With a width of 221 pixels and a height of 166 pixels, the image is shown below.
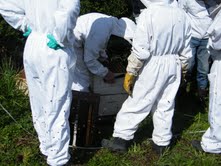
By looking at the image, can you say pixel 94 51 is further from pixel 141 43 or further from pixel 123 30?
pixel 141 43

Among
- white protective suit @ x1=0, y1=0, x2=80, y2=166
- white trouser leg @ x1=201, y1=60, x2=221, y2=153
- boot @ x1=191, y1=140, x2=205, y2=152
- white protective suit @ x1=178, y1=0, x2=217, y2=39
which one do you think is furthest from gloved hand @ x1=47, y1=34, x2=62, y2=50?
white protective suit @ x1=178, y1=0, x2=217, y2=39

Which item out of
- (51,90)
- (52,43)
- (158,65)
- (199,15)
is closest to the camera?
(52,43)

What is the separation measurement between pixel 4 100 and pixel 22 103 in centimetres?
21

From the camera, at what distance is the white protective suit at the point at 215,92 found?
438 centimetres

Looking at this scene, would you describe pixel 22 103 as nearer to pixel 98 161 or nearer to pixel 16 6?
pixel 98 161

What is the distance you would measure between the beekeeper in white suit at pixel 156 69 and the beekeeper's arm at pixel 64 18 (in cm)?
78

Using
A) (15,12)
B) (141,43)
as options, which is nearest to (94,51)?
(141,43)

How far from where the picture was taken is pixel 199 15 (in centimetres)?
575

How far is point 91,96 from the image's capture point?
187 inches

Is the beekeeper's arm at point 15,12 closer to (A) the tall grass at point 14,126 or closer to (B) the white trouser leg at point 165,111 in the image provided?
(A) the tall grass at point 14,126

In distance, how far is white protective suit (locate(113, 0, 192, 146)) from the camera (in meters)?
4.32

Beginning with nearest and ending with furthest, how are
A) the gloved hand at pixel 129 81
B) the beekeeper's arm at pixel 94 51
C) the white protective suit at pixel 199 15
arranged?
the gloved hand at pixel 129 81 < the beekeeper's arm at pixel 94 51 < the white protective suit at pixel 199 15

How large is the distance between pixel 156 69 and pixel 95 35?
2.41ft

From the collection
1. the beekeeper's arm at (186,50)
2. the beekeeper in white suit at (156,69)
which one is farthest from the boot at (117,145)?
the beekeeper's arm at (186,50)
